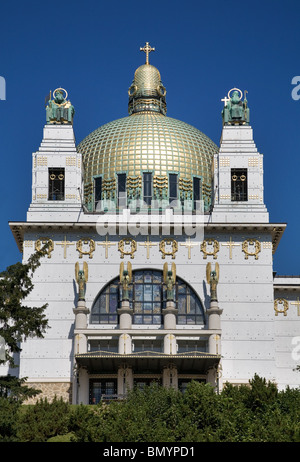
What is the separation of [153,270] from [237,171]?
7622 mm

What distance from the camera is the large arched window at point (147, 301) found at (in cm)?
6028

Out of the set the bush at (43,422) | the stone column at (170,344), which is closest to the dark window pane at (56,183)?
the stone column at (170,344)

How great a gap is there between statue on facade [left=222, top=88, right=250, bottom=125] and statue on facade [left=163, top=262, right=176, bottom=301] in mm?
9919

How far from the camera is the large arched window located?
60.3 m

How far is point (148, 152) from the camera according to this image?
220 ft

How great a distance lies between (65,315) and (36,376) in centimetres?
351

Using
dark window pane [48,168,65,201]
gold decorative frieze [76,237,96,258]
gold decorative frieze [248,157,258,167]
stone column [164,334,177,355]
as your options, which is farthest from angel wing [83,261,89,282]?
gold decorative frieze [248,157,258,167]

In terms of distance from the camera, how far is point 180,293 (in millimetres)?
60812

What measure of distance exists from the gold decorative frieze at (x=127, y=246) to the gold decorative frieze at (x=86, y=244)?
1406 millimetres

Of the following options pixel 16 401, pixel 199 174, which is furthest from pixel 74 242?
pixel 16 401

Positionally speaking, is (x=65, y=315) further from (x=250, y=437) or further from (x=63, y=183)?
(x=250, y=437)

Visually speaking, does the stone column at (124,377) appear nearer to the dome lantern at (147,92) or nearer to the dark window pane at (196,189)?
the dark window pane at (196,189)

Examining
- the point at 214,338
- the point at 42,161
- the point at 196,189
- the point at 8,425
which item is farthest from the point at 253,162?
the point at 8,425
